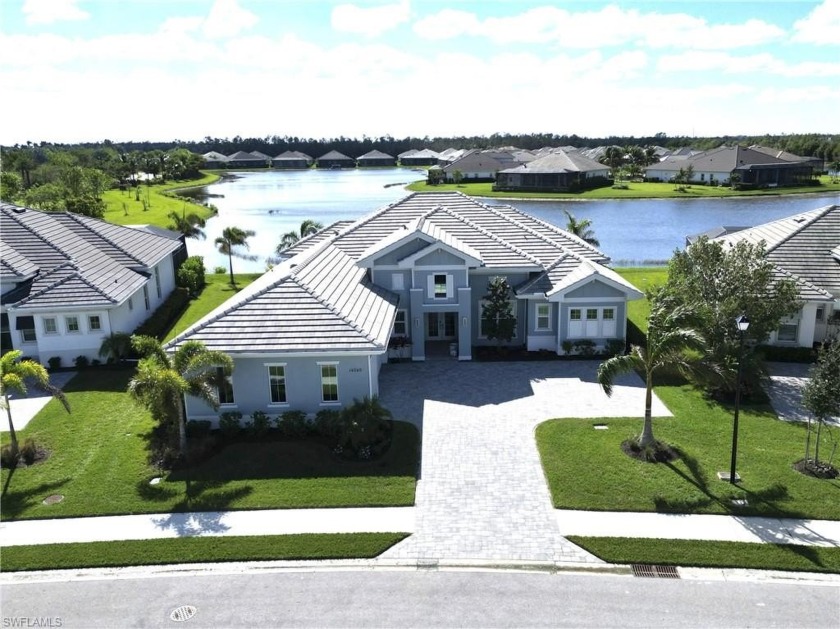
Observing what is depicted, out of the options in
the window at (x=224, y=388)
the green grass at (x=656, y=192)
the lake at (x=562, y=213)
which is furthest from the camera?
the green grass at (x=656, y=192)

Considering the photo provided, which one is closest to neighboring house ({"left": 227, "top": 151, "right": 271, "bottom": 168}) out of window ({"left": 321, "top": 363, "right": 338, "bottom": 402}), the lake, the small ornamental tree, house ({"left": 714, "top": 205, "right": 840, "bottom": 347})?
the lake

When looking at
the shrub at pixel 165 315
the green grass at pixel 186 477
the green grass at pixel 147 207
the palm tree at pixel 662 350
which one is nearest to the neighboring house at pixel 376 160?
the green grass at pixel 147 207

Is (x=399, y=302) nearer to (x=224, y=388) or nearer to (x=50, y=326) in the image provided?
(x=224, y=388)

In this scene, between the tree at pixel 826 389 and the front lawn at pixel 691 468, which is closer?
the front lawn at pixel 691 468

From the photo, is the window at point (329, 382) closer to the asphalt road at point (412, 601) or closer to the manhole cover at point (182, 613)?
the asphalt road at point (412, 601)

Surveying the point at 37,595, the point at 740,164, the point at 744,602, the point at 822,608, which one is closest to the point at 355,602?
the point at 37,595
